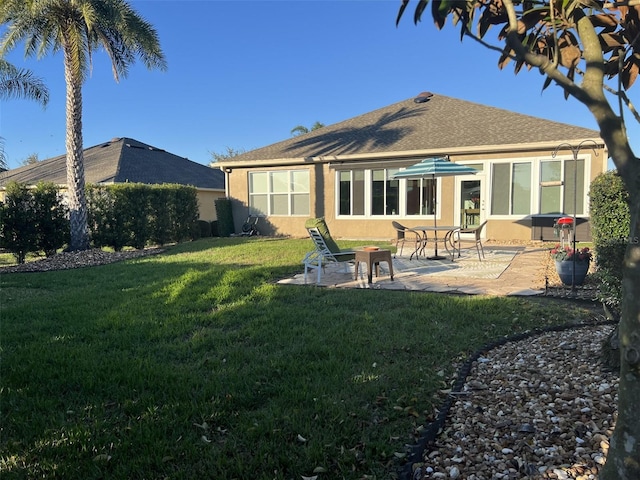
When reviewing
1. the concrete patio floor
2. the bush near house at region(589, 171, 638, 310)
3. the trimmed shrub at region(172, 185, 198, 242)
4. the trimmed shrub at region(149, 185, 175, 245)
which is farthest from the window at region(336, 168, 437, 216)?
the bush near house at region(589, 171, 638, 310)

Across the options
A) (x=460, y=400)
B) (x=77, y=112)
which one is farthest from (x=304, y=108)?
(x=460, y=400)

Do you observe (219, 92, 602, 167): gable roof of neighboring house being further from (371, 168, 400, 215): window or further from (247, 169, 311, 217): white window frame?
(371, 168, 400, 215): window

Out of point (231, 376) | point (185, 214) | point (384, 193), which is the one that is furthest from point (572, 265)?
point (185, 214)

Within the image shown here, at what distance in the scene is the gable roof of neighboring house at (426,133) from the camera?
541 inches

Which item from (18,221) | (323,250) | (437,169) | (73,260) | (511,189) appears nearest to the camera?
(323,250)

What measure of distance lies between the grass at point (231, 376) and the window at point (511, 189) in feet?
29.8

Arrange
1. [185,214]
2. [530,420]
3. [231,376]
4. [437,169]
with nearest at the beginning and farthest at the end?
[530,420]
[231,376]
[437,169]
[185,214]

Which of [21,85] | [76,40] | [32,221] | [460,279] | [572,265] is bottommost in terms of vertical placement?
[460,279]

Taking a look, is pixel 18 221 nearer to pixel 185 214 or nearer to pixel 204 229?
pixel 185 214

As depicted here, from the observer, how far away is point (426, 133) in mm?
16141

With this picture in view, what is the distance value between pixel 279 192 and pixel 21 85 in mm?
9484

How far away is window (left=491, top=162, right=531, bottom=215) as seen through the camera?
13.8 m

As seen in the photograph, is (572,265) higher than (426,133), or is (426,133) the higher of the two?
(426,133)

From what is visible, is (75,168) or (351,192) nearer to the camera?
(75,168)
